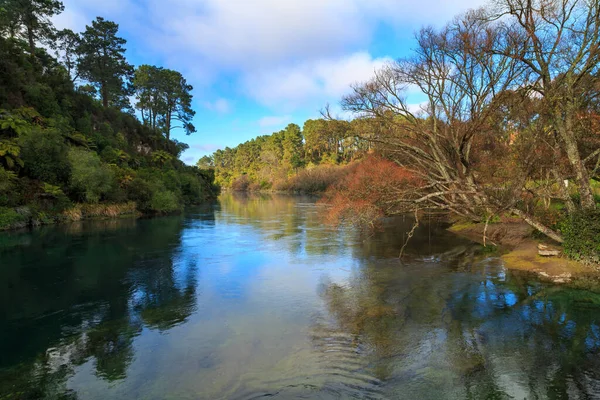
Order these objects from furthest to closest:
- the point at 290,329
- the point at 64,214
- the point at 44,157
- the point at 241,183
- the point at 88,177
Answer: the point at 241,183 < the point at 88,177 < the point at 64,214 < the point at 44,157 < the point at 290,329

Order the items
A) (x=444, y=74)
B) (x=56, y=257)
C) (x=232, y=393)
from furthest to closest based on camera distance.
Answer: (x=444, y=74)
(x=56, y=257)
(x=232, y=393)

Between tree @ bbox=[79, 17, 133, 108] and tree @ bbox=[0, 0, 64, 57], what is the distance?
4.25 m

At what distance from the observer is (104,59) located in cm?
4806

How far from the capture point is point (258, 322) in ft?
30.5

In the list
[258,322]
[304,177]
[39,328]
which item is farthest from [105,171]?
[304,177]

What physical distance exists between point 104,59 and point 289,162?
2468 inches

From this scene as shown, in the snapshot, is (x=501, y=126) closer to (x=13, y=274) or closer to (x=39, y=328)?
(x=39, y=328)

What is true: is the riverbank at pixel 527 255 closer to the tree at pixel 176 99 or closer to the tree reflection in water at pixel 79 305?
the tree reflection in water at pixel 79 305

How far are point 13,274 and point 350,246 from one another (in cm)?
1541

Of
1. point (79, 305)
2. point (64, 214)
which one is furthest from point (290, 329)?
point (64, 214)

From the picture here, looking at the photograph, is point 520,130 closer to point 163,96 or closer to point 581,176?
point 581,176

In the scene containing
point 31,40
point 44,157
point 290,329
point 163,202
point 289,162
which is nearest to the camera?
point 290,329

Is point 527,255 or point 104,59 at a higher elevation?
point 104,59

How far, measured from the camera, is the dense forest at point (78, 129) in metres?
27.3
